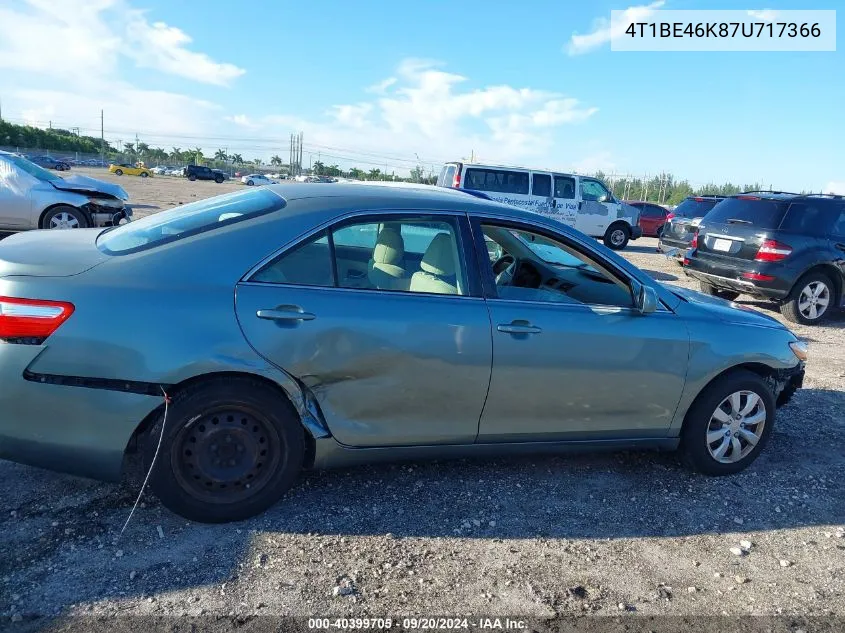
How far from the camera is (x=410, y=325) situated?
316 cm

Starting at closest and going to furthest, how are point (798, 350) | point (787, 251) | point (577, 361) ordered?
point (577, 361) → point (798, 350) → point (787, 251)

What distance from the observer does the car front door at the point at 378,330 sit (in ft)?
9.90

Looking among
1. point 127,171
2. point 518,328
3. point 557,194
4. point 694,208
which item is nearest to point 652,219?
point 557,194

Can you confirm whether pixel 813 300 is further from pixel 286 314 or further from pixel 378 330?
pixel 286 314

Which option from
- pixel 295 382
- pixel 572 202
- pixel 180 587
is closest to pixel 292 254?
pixel 295 382

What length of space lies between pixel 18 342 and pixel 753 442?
408 centimetres

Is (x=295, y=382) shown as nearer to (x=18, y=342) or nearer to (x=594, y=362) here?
(x=18, y=342)

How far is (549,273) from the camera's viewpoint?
4547 mm

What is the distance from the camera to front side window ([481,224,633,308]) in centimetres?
365

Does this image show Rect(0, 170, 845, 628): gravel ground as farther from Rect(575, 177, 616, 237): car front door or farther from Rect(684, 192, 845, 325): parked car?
Rect(575, 177, 616, 237): car front door

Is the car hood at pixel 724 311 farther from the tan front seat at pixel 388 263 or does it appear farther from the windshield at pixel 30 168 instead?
the windshield at pixel 30 168

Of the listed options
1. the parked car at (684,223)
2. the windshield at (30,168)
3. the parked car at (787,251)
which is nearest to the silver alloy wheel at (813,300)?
the parked car at (787,251)

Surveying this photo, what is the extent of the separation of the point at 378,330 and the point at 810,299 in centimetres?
802

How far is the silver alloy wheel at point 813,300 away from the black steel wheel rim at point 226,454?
832 cm
